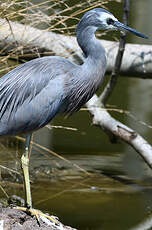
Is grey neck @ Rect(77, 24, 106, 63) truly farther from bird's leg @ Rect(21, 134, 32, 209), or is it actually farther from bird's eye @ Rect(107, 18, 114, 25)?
bird's leg @ Rect(21, 134, 32, 209)

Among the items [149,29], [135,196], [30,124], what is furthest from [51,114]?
[149,29]

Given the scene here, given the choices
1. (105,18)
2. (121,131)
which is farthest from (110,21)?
(121,131)

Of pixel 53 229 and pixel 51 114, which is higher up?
pixel 51 114

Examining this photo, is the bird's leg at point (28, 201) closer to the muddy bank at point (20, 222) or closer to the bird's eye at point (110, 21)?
the muddy bank at point (20, 222)

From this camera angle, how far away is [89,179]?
470cm

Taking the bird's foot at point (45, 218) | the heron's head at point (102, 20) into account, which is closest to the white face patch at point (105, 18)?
the heron's head at point (102, 20)

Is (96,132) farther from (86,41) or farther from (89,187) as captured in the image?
(86,41)

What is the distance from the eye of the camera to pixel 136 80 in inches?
334

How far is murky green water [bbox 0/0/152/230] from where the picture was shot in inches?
157

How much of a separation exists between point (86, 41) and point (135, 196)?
164cm

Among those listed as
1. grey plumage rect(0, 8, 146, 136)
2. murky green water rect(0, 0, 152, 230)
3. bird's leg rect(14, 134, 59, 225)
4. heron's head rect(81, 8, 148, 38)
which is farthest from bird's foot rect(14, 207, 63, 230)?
heron's head rect(81, 8, 148, 38)

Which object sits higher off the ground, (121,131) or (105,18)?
(105,18)

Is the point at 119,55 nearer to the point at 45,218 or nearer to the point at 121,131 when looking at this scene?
the point at 121,131

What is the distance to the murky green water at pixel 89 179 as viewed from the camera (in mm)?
3998
